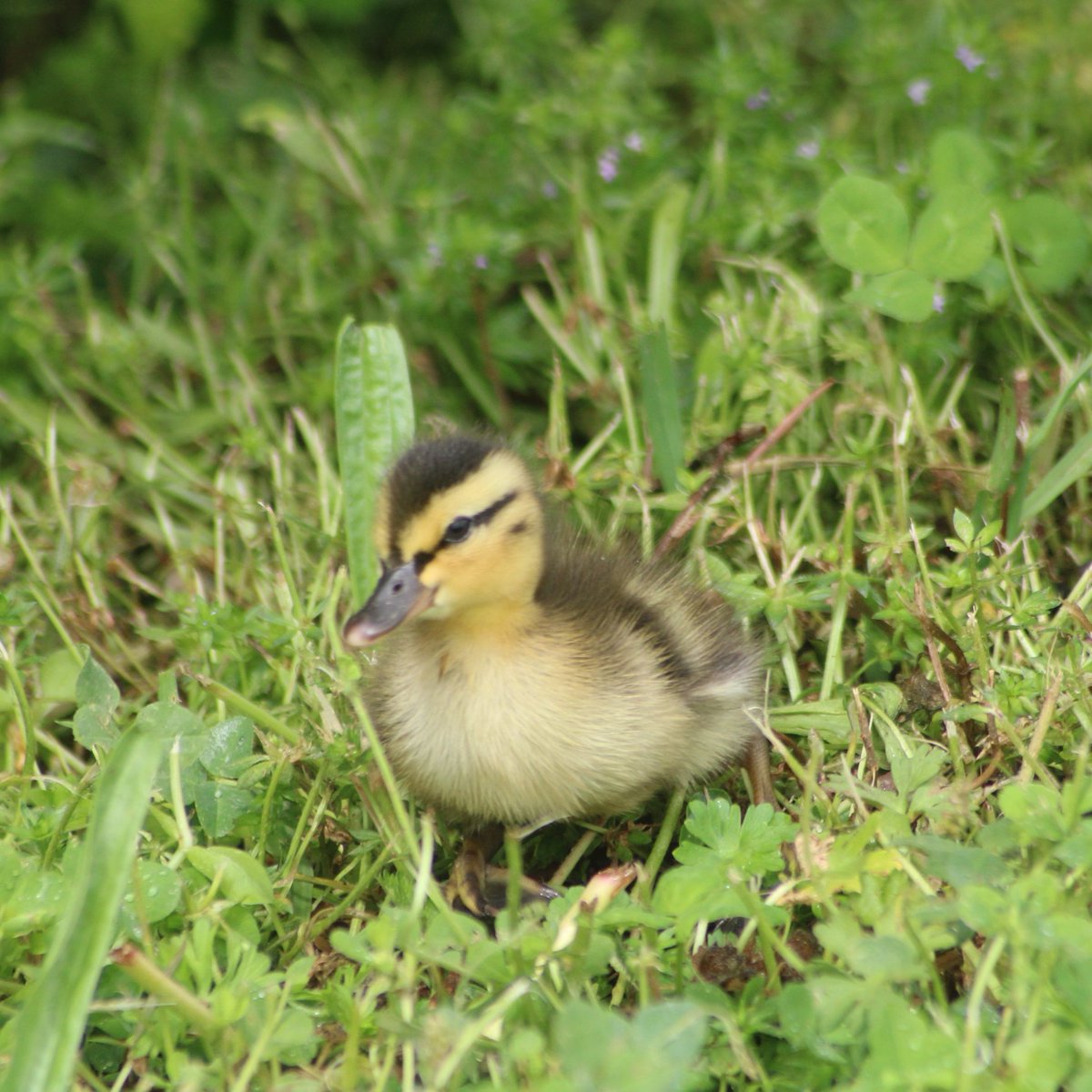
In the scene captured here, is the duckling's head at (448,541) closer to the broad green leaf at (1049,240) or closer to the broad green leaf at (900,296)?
the broad green leaf at (900,296)

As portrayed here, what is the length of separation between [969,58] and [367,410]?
5.17 feet

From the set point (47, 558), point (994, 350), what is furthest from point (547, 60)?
point (47, 558)

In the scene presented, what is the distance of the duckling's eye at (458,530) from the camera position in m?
1.84

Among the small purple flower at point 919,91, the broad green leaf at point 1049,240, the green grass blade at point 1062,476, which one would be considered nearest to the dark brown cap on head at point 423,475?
the green grass blade at point 1062,476

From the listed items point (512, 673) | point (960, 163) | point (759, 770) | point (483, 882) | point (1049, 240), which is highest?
point (960, 163)

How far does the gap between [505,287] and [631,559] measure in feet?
3.73

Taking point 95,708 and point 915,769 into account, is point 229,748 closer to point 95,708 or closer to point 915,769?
point 95,708

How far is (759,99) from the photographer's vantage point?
124 inches

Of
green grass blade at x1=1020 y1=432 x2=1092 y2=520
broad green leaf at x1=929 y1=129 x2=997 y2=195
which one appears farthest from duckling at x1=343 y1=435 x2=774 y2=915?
broad green leaf at x1=929 y1=129 x2=997 y2=195

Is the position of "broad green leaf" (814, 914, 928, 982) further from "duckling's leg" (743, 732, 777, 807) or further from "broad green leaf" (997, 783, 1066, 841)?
"duckling's leg" (743, 732, 777, 807)

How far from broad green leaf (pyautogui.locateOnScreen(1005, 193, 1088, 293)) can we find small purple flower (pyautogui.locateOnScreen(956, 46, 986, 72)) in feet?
1.89

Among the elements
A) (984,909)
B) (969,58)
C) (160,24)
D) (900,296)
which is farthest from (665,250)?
(984,909)

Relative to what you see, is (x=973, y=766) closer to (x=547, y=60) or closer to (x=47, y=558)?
(x=47, y=558)

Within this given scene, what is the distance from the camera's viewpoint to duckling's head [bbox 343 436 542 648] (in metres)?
1.84
